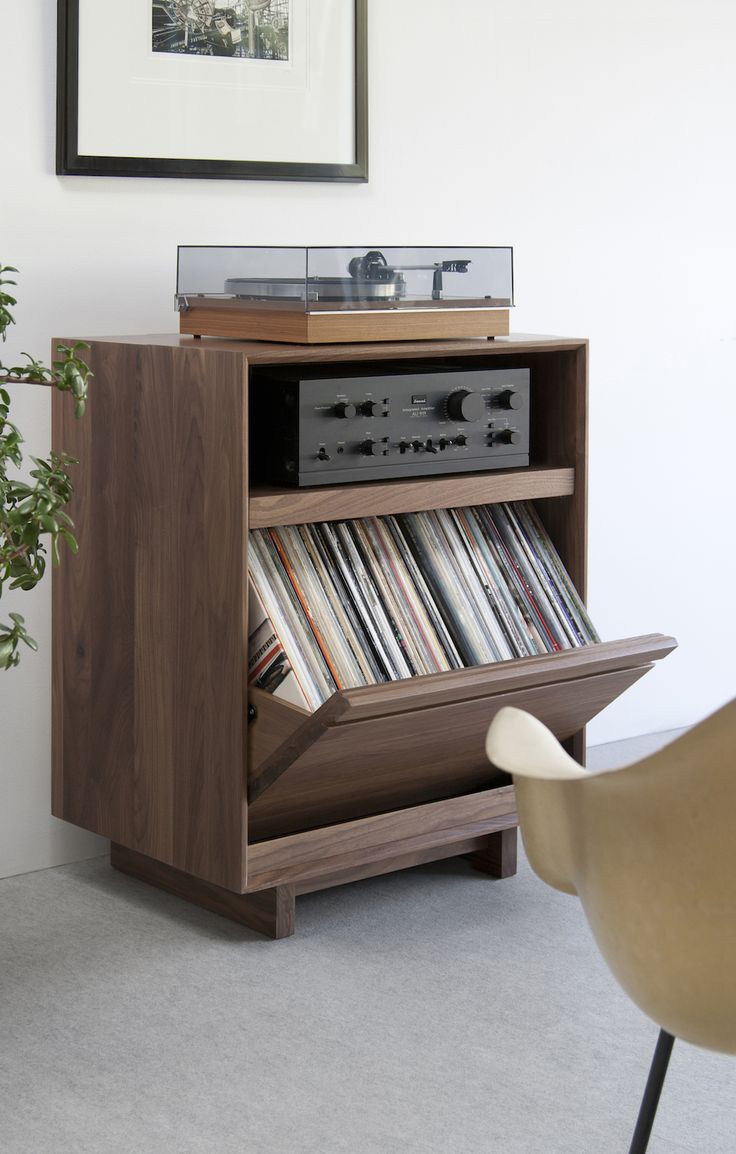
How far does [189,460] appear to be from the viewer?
2.38 meters

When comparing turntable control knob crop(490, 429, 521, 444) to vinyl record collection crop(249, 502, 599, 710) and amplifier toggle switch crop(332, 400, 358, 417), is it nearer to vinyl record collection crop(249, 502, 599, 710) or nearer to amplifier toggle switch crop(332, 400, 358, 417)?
vinyl record collection crop(249, 502, 599, 710)

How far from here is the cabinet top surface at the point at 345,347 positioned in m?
2.31

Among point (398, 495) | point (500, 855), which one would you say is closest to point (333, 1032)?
point (500, 855)

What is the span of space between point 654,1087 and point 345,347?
1341mm

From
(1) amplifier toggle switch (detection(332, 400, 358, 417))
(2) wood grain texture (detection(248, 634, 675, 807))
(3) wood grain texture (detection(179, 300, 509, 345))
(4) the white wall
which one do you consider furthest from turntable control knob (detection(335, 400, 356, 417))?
(4) the white wall

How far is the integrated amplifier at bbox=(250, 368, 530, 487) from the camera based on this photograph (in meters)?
2.36

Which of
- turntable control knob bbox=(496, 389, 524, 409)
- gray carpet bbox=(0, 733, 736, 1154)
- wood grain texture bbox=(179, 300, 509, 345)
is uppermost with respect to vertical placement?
wood grain texture bbox=(179, 300, 509, 345)

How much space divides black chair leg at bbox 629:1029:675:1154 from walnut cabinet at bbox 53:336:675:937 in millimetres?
796

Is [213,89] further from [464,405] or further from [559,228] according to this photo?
[559,228]

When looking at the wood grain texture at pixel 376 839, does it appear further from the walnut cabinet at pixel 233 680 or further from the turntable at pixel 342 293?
the turntable at pixel 342 293

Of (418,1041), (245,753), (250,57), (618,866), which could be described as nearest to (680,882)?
(618,866)

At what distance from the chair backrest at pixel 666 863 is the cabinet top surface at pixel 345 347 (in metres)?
1.10

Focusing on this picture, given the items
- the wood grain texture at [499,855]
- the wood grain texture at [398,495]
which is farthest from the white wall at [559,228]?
the wood grain texture at [499,855]

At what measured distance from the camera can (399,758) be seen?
2.43m
